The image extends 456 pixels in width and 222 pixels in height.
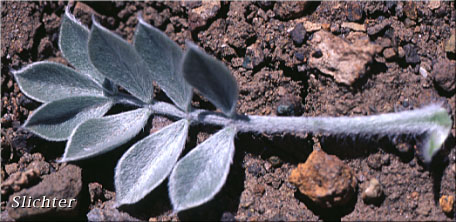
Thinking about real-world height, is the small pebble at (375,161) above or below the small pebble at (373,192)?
above

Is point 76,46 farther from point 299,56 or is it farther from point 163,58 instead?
point 299,56

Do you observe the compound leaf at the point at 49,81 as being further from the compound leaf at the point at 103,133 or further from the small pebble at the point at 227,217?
the small pebble at the point at 227,217

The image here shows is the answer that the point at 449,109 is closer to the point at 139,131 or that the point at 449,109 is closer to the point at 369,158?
the point at 369,158

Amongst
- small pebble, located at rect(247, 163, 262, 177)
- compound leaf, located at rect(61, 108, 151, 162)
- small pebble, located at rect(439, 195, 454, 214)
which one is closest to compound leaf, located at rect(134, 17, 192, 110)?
compound leaf, located at rect(61, 108, 151, 162)

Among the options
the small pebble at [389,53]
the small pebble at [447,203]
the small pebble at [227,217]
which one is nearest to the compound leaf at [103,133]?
the small pebble at [227,217]

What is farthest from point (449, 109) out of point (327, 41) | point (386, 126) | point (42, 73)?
point (42, 73)

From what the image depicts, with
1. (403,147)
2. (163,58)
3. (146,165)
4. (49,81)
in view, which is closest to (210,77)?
(163,58)
